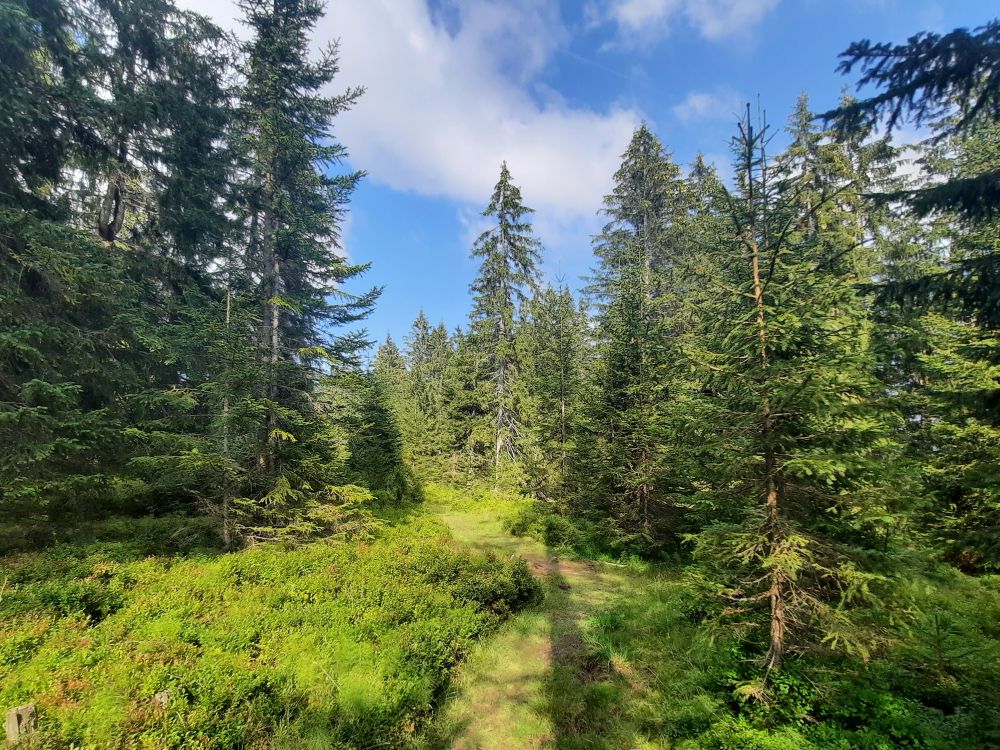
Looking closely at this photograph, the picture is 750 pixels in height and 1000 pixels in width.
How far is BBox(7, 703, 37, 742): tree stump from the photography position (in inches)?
154

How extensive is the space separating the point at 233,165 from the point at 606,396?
1552cm

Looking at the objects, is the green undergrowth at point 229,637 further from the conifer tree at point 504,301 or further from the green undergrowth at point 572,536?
the conifer tree at point 504,301

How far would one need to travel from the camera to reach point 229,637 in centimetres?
637

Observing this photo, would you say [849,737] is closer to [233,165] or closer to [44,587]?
[44,587]

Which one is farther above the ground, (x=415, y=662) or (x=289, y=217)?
(x=289, y=217)

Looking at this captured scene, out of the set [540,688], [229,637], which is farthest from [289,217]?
[540,688]

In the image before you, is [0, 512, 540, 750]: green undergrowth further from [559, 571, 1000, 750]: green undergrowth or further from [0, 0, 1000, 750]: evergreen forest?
[559, 571, 1000, 750]: green undergrowth

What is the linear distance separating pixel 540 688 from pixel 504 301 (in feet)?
71.3

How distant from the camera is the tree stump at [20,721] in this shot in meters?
3.92

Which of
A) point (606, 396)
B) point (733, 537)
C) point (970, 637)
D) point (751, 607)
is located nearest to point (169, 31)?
point (606, 396)

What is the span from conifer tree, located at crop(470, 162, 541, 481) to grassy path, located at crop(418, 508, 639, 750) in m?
15.7

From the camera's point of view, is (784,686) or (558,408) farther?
(558,408)

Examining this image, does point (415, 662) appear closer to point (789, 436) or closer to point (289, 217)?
point (789, 436)

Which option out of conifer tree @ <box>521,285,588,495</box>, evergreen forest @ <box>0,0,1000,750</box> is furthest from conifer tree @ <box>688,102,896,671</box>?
conifer tree @ <box>521,285,588,495</box>
